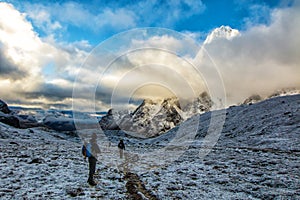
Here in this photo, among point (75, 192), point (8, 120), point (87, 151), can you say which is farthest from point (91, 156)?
point (8, 120)

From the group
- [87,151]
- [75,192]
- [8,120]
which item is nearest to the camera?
[75,192]

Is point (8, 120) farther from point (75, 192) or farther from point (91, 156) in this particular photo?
point (75, 192)

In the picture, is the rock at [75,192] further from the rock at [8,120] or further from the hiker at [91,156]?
the rock at [8,120]

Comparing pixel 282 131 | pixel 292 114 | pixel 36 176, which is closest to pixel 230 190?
pixel 36 176

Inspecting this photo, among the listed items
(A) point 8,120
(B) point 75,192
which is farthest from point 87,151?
(A) point 8,120

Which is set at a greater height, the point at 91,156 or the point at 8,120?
the point at 8,120

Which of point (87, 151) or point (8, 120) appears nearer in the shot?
point (87, 151)

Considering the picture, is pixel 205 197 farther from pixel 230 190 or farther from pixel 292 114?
pixel 292 114

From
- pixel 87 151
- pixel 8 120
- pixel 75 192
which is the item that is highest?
pixel 8 120

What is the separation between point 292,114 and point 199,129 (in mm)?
31485

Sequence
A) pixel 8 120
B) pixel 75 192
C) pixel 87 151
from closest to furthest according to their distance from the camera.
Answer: pixel 75 192 → pixel 87 151 → pixel 8 120

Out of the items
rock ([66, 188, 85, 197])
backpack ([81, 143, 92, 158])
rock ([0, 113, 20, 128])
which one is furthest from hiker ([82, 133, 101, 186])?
rock ([0, 113, 20, 128])

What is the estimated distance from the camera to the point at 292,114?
65.5 m

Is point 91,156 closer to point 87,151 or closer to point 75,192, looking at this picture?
point 87,151
